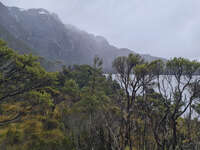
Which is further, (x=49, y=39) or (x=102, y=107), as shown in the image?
(x=49, y=39)

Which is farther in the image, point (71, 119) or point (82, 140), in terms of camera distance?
point (71, 119)

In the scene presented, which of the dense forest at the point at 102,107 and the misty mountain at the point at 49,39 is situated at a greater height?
the misty mountain at the point at 49,39

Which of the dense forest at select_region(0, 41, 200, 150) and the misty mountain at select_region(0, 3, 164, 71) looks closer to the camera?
the dense forest at select_region(0, 41, 200, 150)

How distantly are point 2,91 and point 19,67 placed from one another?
2629 millimetres

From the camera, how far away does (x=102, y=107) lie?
10867 millimetres

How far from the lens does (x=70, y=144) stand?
32.1 ft

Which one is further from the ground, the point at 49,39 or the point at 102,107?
the point at 49,39

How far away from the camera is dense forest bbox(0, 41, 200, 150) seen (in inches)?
240

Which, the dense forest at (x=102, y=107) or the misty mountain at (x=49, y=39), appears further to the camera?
the misty mountain at (x=49, y=39)

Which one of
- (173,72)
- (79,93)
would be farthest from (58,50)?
(173,72)

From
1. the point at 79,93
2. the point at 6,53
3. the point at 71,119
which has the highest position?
the point at 6,53

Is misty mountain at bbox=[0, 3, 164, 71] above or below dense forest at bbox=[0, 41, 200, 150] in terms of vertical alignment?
above

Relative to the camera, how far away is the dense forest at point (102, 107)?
20.0 feet

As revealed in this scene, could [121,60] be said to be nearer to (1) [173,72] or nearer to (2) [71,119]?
(1) [173,72]
